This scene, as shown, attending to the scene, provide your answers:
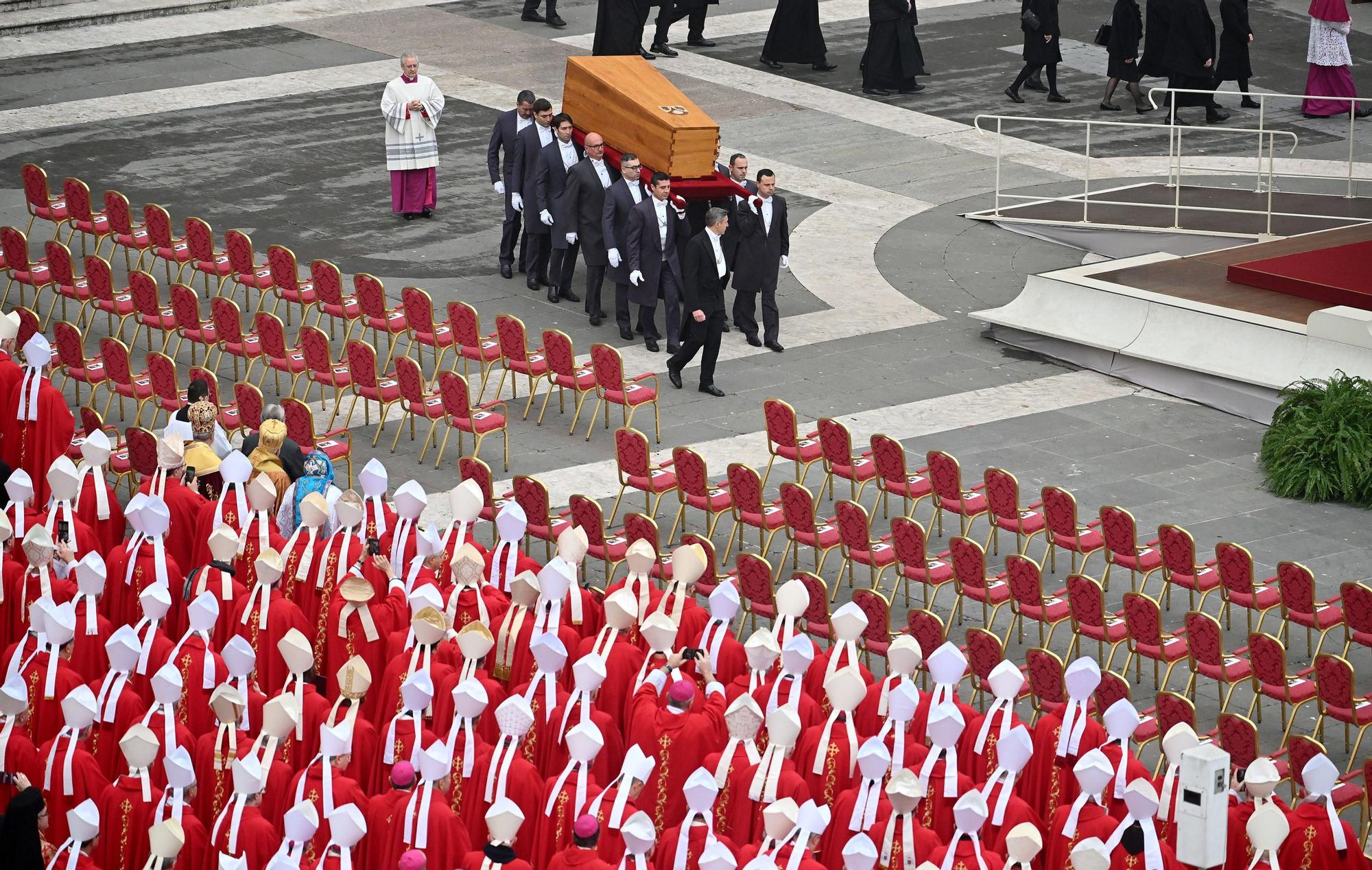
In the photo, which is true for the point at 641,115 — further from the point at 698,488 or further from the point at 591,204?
the point at 698,488

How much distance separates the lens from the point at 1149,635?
38.3 ft

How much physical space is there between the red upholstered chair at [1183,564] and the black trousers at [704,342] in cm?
492

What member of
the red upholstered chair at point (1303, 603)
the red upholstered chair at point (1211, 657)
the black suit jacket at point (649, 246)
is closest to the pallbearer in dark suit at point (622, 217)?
the black suit jacket at point (649, 246)

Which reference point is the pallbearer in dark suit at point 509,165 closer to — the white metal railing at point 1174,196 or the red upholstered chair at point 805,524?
the white metal railing at point 1174,196

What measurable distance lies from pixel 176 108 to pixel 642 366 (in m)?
10.0

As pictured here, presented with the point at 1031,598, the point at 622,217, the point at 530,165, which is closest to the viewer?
the point at 1031,598

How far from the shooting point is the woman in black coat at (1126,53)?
24.8 metres

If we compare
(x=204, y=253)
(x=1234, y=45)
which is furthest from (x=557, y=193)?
(x=1234, y=45)

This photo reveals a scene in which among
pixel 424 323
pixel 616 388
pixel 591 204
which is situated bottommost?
pixel 616 388

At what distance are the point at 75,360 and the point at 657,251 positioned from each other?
16.4 ft

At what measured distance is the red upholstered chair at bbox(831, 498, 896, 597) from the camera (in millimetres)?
12734

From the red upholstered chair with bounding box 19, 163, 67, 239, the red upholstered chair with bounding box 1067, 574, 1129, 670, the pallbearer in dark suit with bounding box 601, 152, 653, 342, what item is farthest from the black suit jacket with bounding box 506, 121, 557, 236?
the red upholstered chair with bounding box 1067, 574, 1129, 670

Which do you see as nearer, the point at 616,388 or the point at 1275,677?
the point at 1275,677

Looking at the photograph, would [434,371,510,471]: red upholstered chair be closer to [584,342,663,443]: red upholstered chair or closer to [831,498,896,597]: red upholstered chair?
[584,342,663,443]: red upholstered chair
